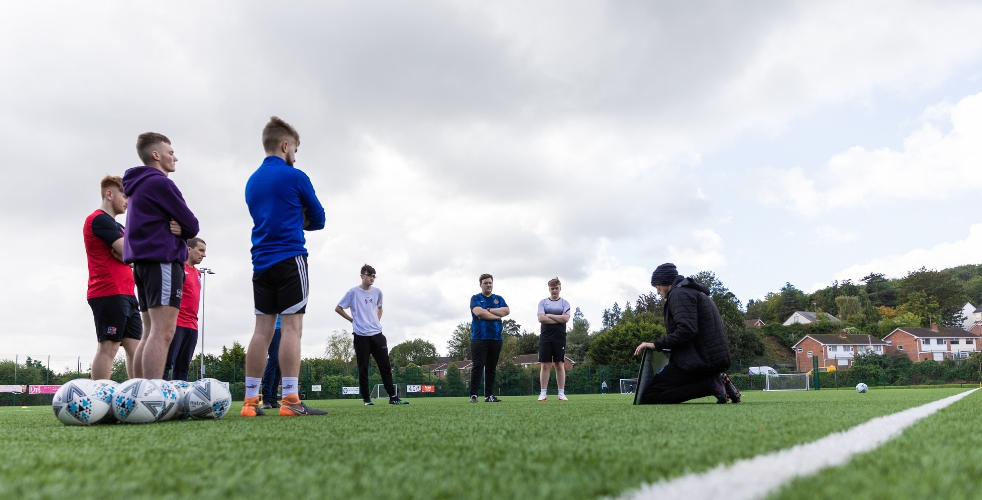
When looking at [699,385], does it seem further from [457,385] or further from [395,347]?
[395,347]

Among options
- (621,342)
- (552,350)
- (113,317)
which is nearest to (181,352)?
(113,317)

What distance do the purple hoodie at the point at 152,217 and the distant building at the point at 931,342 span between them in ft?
344

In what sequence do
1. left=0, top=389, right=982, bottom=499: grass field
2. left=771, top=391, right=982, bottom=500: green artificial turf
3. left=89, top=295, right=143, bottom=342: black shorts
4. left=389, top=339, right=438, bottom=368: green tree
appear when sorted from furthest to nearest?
left=389, top=339, right=438, bottom=368: green tree
left=89, top=295, right=143, bottom=342: black shorts
left=0, top=389, right=982, bottom=499: grass field
left=771, top=391, right=982, bottom=500: green artificial turf

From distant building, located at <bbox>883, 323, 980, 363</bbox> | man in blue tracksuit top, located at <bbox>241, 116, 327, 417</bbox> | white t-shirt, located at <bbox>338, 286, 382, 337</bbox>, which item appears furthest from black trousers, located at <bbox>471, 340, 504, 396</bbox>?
distant building, located at <bbox>883, 323, 980, 363</bbox>

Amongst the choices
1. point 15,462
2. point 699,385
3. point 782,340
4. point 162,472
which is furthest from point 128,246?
point 782,340

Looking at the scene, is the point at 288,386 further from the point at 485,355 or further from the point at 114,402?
the point at 485,355

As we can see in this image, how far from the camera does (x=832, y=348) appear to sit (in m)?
87.5

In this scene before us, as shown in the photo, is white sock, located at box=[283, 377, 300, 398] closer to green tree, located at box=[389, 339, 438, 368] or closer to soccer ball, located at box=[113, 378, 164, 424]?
soccer ball, located at box=[113, 378, 164, 424]

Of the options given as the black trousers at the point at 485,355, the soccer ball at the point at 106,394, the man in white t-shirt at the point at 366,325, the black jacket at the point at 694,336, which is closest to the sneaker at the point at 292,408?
the soccer ball at the point at 106,394

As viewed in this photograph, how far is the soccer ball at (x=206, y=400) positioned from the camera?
13.8ft

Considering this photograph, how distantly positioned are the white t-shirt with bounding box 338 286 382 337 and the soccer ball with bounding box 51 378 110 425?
4821mm

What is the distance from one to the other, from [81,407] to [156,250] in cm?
111

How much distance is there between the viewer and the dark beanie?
6.44 metres

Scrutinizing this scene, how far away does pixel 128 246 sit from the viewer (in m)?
4.34
